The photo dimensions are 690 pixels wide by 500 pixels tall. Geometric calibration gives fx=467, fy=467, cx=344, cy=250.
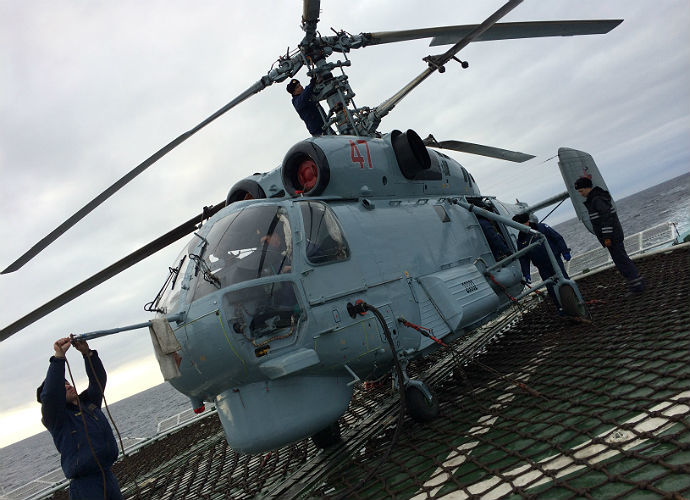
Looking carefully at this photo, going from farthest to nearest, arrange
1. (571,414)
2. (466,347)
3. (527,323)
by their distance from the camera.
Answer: (527,323)
(466,347)
(571,414)

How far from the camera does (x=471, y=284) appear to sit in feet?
20.3

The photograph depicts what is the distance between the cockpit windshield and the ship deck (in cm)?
196

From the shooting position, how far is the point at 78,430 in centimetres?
432

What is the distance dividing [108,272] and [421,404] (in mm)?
4168

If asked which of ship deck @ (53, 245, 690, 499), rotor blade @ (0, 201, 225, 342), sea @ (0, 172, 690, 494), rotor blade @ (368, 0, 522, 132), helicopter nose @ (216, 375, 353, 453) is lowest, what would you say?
sea @ (0, 172, 690, 494)

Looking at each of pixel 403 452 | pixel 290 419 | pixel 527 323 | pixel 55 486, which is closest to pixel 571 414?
pixel 403 452

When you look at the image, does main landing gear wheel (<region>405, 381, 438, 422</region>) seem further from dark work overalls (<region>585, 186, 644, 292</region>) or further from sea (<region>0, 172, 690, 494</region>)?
sea (<region>0, 172, 690, 494</region>)

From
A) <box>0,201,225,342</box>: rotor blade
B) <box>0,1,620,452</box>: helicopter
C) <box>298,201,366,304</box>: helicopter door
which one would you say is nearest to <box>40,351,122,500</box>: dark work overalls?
<box>0,1,620,452</box>: helicopter

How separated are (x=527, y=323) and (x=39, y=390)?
7650 millimetres

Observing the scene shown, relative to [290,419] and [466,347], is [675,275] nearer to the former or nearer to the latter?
[466,347]

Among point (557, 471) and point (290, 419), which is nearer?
point (557, 471)

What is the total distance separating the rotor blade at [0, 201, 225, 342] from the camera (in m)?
4.96

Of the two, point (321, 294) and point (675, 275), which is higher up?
point (321, 294)

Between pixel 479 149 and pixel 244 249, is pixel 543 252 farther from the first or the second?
pixel 244 249
